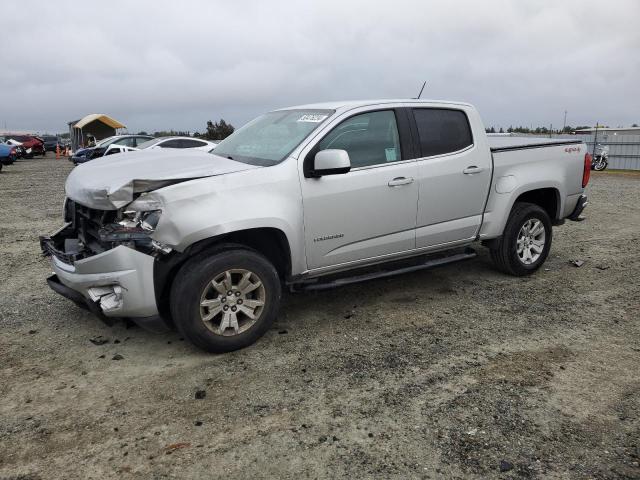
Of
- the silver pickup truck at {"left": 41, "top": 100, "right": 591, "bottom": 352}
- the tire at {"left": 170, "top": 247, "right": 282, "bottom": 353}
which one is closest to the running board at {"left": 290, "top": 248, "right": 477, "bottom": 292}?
the silver pickup truck at {"left": 41, "top": 100, "right": 591, "bottom": 352}

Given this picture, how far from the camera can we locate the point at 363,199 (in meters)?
4.32

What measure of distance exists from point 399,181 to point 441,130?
801mm

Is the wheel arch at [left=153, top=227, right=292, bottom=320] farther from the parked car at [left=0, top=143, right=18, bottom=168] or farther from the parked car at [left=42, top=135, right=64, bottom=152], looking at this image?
the parked car at [left=42, top=135, right=64, bottom=152]

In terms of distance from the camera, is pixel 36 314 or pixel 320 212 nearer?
pixel 320 212

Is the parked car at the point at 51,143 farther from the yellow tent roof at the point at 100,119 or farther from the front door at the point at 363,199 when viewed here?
the front door at the point at 363,199

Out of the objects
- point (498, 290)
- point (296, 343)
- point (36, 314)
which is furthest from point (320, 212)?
point (36, 314)

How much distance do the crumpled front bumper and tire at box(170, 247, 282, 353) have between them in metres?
0.17

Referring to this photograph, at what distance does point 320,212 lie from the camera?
4.13 meters

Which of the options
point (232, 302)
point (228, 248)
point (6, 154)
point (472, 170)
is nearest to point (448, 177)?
point (472, 170)

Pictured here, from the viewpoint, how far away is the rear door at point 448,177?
4.73 metres

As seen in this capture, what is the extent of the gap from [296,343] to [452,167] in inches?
84.6

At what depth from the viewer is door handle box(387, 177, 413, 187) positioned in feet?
14.6

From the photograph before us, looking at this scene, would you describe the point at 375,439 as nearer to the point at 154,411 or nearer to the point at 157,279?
the point at 154,411

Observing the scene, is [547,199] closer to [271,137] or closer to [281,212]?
[271,137]
